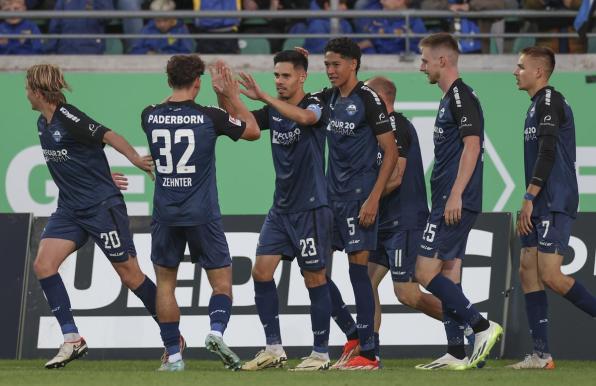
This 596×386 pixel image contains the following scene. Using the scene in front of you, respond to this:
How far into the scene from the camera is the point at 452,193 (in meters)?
9.94

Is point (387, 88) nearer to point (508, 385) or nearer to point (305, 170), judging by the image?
point (305, 170)

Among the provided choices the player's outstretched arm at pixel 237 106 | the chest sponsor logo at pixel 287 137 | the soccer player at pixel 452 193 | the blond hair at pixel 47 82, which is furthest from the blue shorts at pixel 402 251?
the blond hair at pixel 47 82

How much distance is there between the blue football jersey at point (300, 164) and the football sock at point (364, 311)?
598 millimetres

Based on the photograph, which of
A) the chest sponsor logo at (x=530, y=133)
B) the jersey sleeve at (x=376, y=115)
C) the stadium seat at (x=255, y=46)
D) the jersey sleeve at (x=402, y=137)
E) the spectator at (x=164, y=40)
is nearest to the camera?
the jersey sleeve at (x=376, y=115)

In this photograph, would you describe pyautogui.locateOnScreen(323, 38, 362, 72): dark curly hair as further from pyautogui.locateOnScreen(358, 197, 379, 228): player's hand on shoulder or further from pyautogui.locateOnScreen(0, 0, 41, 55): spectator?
pyautogui.locateOnScreen(0, 0, 41, 55): spectator

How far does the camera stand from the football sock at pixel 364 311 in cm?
996

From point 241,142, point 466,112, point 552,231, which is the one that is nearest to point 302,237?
point 466,112

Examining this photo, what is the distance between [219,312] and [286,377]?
848 mm

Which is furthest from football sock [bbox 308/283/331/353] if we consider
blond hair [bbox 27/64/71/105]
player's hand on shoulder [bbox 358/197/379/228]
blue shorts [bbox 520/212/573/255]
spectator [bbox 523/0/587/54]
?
spectator [bbox 523/0/587/54]

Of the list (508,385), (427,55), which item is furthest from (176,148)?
(508,385)

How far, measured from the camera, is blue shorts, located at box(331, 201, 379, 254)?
32.7 feet

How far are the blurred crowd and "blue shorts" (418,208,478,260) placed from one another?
5531 millimetres

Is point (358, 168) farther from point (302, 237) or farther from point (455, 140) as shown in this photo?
point (455, 140)

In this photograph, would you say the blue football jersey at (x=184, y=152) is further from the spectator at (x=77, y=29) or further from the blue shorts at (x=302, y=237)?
the spectator at (x=77, y=29)
